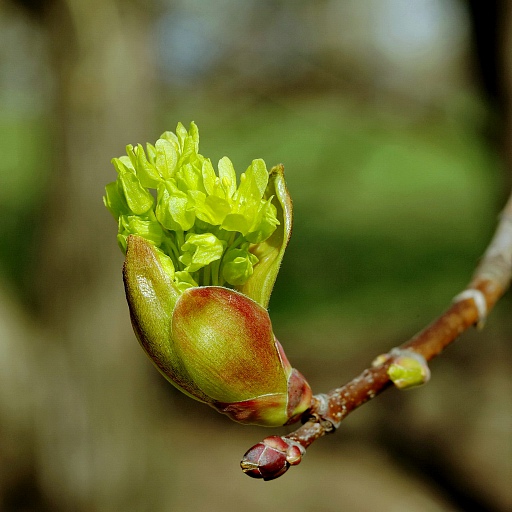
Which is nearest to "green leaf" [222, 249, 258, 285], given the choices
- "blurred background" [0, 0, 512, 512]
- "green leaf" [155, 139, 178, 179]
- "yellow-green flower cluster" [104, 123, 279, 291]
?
"yellow-green flower cluster" [104, 123, 279, 291]

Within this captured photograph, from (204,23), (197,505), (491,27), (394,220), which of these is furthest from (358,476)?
(394,220)

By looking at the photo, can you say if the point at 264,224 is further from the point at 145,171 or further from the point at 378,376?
the point at 378,376

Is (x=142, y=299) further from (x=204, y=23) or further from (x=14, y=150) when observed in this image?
(x=14, y=150)

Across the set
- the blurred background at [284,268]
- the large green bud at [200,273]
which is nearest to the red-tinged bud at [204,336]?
the large green bud at [200,273]

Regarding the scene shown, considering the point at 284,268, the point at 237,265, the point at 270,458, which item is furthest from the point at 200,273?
the point at 284,268

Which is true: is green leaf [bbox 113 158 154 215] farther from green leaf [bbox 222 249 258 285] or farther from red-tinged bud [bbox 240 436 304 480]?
red-tinged bud [bbox 240 436 304 480]

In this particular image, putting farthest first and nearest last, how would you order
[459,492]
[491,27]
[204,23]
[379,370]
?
[204,23]
[459,492]
[491,27]
[379,370]
